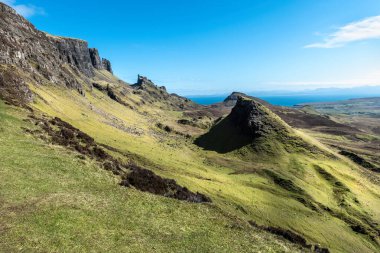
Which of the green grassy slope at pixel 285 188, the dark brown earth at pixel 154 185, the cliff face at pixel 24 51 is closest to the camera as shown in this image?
the dark brown earth at pixel 154 185

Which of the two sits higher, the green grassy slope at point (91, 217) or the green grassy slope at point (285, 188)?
the green grassy slope at point (91, 217)

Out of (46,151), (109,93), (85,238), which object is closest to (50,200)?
(85,238)

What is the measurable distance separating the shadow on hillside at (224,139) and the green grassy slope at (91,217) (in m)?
67.7

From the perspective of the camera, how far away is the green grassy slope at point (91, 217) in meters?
22.0

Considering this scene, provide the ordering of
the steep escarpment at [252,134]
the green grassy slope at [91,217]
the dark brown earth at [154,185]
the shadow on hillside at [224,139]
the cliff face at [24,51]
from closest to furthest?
1. the green grassy slope at [91,217]
2. the dark brown earth at [154,185]
3. the cliff face at [24,51]
4. the steep escarpment at [252,134]
5. the shadow on hillside at [224,139]

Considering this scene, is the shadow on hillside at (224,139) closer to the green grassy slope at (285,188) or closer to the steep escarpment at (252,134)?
the steep escarpment at (252,134)

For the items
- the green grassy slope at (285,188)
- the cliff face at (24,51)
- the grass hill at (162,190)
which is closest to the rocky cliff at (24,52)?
the cliff face at (24,51)

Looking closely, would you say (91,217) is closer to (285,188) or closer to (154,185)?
(154,185)

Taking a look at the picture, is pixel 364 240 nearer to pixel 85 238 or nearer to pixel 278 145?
pixel 278 145

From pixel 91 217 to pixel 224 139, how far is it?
84816 millimetres

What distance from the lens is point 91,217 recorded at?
25.5m

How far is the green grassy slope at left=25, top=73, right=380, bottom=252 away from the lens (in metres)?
52.1

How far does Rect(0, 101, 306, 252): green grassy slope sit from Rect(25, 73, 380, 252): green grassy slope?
58.3ft

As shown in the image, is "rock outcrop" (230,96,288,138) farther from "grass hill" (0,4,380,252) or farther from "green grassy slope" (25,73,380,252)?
"green grassy slope" (25,73,380,252)
